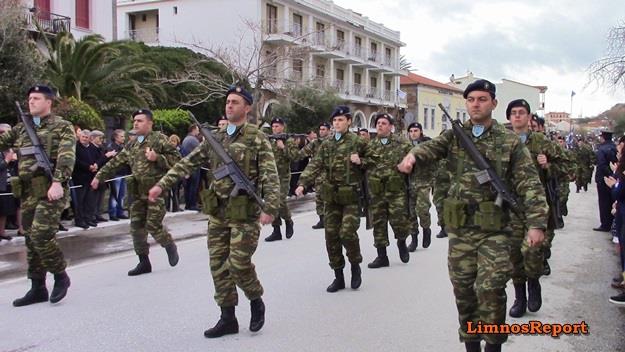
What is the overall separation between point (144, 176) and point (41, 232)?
1.86m

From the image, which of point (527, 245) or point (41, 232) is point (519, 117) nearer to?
point (527, 245)

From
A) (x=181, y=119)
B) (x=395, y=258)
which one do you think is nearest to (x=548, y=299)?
(x=395, y=258)

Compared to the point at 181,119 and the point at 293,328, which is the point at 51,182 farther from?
the point at 181,119

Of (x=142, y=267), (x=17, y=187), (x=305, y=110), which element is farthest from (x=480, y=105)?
(x=305, y=110)

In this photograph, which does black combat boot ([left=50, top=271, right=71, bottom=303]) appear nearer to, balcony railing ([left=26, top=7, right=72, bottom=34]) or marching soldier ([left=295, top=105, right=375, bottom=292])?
marching soldier ([left=295, top=105, right=375, bottom=292])

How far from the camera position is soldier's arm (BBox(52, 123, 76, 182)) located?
19.7ft

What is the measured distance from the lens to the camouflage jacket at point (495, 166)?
439 centimetres

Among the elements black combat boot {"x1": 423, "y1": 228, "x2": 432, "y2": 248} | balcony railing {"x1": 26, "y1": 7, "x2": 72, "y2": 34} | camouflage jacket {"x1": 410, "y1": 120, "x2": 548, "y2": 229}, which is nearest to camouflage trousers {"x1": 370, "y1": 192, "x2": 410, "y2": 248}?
black combat boot {"x1": 423, "y1": 228, "x2": 432, "y2": 248}

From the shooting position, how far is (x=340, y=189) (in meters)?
6.92

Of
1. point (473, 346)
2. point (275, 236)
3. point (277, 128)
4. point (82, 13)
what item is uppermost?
point (82, 13)

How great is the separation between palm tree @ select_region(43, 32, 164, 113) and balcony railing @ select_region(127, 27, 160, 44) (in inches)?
847

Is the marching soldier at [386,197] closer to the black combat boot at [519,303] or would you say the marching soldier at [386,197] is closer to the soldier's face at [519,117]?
the soldier's face at [519,117]

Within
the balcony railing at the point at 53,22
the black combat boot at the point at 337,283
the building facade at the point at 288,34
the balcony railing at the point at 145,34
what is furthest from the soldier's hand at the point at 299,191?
the balcony railing at the point at 145,34

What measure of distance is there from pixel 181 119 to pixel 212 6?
66.0 feet
